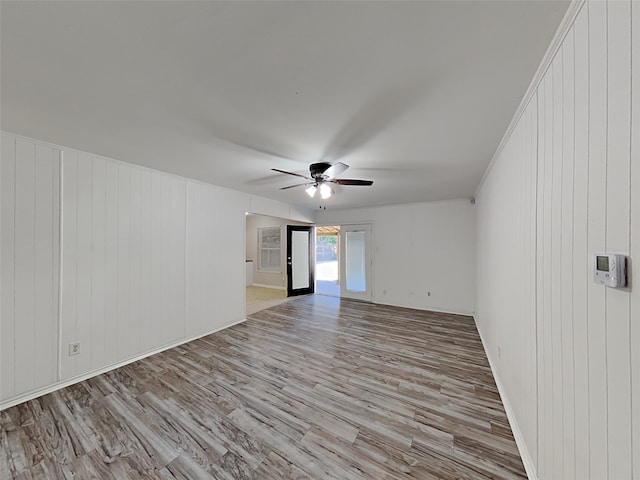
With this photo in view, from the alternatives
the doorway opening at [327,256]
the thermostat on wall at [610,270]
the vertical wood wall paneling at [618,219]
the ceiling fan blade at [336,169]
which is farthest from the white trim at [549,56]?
the doorway opening at [327,256]

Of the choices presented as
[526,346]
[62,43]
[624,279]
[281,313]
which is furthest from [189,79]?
[281,313]

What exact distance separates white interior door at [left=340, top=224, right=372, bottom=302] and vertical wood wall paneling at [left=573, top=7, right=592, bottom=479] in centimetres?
497

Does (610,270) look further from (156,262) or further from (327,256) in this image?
(327,256)

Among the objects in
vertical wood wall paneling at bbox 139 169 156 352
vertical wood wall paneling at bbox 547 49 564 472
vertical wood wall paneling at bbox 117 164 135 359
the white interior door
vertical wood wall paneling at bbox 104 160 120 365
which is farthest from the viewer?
the white interior door

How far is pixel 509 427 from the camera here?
184 centimetres

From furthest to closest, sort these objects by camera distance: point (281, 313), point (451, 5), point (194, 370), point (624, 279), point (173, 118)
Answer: point (281, 313) < point (194, 370) < point (173, 118) < point (451, 5) < point (624, 279)

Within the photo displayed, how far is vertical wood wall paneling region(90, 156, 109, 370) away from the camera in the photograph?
2.58 metres

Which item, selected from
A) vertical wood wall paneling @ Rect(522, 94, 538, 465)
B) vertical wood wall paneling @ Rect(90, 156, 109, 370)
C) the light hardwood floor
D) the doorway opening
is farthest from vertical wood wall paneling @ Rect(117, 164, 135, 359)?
the doorway opening

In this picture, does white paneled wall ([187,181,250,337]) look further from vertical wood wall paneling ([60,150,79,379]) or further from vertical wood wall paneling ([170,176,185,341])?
vertical wood wall paneling ([60,150,79,379])

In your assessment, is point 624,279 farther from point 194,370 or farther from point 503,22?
point 194,370

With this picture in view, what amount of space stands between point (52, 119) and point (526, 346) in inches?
157

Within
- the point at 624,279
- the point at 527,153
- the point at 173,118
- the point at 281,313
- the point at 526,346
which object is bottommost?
the point at 281,313

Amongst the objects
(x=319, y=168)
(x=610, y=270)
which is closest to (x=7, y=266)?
(x=319, y=168)

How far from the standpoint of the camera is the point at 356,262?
6207 millimetres
